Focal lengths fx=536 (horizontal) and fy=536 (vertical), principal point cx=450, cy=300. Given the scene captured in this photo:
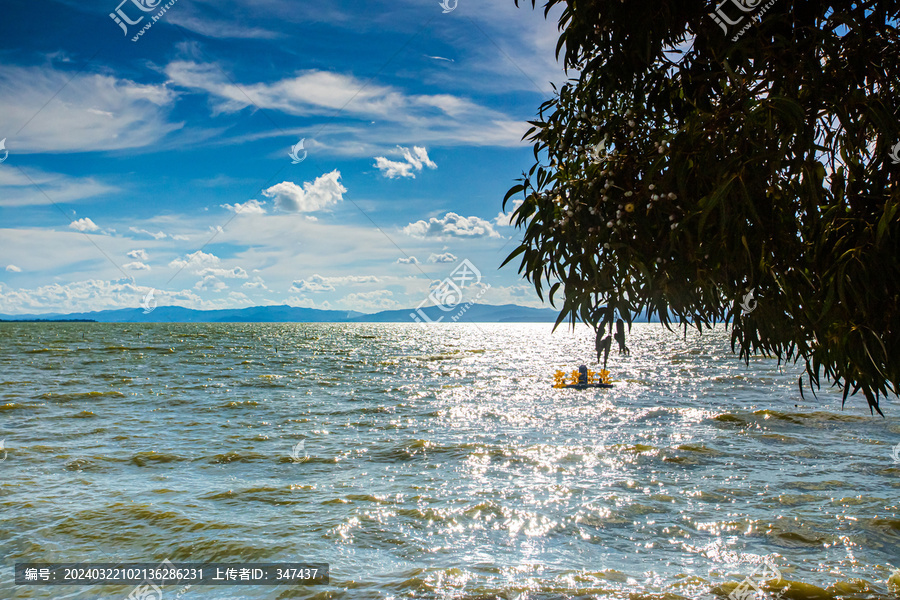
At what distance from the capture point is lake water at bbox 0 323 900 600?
764 cm

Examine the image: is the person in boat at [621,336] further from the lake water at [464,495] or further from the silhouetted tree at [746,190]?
the lake water at [464,495]

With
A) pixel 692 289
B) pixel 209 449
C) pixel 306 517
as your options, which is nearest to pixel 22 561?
pixel 306 517

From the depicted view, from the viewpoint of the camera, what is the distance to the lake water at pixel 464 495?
25.1ft

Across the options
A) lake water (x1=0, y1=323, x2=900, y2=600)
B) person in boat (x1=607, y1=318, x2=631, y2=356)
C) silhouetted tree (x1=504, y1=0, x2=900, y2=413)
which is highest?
silhouetted tree (x1=504, y1=0, x2=900, y2=413)

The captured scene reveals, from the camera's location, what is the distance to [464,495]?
11023 millimetres

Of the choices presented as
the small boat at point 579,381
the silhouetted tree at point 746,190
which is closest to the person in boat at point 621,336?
the silhouetted tree at point 746,190

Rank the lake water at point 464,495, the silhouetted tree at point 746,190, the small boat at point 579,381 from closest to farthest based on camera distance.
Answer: the silhouetted tree at point 746,190, the lake water at point 464,495, the small boat at point 579,381

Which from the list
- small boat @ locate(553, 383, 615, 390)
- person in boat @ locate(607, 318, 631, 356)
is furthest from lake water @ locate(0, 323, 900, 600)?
small boat @ locate(553, 383, 615, 390)

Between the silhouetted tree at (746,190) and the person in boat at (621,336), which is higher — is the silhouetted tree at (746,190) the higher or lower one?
the higher one

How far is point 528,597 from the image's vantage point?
22.6 ft

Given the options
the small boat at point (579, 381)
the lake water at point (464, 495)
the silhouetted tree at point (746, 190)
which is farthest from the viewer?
the small boat at point (579, 381)

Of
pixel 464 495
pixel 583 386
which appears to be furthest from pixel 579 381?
pixel 464 495

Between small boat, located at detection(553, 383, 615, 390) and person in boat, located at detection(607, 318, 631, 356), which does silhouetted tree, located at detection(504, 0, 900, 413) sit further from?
small boat, located at detection(553, 383, 615, 390)

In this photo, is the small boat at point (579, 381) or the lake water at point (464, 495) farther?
the small boat at point (579, 381)
